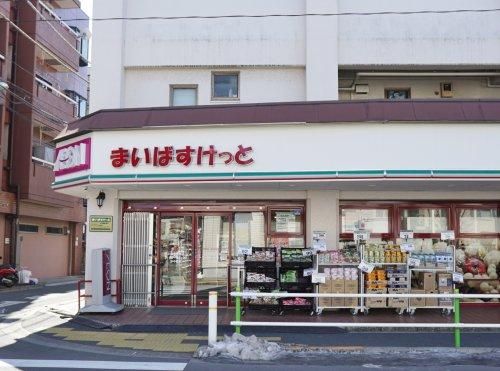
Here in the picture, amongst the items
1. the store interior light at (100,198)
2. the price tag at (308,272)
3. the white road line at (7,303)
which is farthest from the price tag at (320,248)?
the white road line at (7,303)

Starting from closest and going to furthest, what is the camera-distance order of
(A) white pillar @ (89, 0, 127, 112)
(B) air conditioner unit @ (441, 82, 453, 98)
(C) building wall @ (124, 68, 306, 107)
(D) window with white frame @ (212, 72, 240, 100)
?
(A) white pillar @ (89, 0, 127, 112) → (C) building wall @ (124, 68, 306, 107) → (D) window with white frame @ (212, 72, 240, 100) → (B) air conditioner unit @ (441, 82, 453, 98)

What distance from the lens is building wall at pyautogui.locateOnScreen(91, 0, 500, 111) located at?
1516 cm

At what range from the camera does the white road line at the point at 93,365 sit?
870cm

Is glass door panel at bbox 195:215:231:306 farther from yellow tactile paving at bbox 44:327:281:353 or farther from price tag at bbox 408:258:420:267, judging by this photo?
Result: price tag at bbox 408:258:420:267

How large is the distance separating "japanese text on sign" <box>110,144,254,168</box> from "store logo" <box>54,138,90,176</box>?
719 millimetres

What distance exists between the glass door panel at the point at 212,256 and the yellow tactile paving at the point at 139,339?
351cm

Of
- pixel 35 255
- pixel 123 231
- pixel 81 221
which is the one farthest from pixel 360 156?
pixel 81 221

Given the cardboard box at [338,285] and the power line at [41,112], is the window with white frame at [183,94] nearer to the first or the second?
the cardboard box at [338,285]

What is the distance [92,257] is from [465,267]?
9.27 m

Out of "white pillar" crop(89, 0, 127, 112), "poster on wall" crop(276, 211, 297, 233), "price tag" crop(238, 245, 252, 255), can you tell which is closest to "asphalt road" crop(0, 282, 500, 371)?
"price tag" crop(238, 245, 252, 255)

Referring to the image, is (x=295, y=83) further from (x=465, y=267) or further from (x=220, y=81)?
(x=465, y=267)

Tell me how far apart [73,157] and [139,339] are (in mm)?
5107

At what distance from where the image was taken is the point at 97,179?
13070 millimetres

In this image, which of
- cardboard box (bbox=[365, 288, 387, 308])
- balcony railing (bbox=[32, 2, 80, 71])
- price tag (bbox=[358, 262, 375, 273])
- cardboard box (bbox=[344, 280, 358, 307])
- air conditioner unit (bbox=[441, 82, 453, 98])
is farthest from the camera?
balcony railing (bbox=[32, 2, 80, 71])
